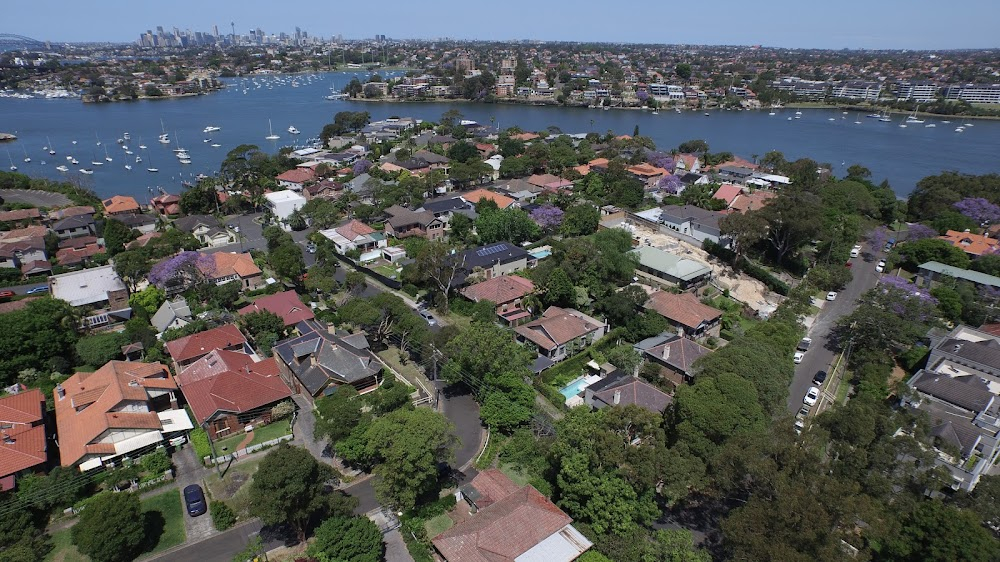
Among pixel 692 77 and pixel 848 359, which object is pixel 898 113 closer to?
pixel 692 77

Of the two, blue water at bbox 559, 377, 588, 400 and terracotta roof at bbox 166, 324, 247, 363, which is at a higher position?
terracotta roof at bbox 166, 324, 247, 363

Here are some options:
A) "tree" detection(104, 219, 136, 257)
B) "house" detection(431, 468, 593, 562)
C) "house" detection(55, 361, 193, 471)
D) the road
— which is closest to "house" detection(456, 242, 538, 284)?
"house" detection(55, 361, 193, 471)

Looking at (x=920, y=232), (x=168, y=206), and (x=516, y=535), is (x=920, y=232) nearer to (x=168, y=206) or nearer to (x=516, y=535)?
(x=516, y=535)

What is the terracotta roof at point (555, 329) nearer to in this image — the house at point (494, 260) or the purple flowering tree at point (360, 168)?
the house at point (494, 260)

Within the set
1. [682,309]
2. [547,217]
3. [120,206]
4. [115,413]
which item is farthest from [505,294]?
[120,206]

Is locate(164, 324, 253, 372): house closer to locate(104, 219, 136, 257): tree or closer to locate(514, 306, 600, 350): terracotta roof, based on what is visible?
locate(514, 306, 600, 350): terracotta roof

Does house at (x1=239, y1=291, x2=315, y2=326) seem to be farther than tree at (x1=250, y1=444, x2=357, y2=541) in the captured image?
Yes
